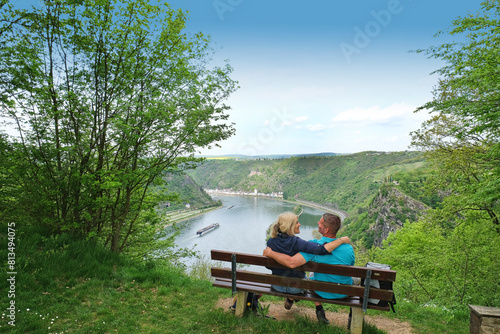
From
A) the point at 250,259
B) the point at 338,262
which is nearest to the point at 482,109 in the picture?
the point at 338,262

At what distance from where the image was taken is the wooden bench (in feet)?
10.5

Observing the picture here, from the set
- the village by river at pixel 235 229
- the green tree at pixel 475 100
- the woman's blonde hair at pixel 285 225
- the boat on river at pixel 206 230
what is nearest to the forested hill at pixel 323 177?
the village by river at pixel 235 229

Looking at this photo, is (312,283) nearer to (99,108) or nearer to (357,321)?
(357,321)

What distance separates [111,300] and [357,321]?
339cm

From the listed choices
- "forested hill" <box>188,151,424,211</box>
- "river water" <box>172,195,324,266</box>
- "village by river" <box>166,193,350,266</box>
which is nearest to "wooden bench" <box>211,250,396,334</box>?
"village by river" <box>166,193,350,266</box>

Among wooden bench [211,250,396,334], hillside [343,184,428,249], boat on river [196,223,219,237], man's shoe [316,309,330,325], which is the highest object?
wooden bench [211,250,396,334]

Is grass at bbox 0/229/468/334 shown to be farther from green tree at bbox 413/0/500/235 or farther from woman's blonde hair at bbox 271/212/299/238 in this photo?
green tree at bbox 413/0/500/235

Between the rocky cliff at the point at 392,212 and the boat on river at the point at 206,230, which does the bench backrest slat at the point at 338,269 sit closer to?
the rocky cliff at the point at 392,212

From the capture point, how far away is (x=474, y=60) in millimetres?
6605

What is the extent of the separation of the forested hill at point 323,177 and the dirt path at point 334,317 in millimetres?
111038

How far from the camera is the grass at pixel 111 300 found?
11.1ft

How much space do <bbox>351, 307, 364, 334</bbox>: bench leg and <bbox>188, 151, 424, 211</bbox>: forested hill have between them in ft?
368

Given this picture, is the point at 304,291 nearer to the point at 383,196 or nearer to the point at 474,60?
the point at 474,60

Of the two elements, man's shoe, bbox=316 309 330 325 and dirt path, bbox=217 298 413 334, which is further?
dirt path, bbox=217 298 413 334
